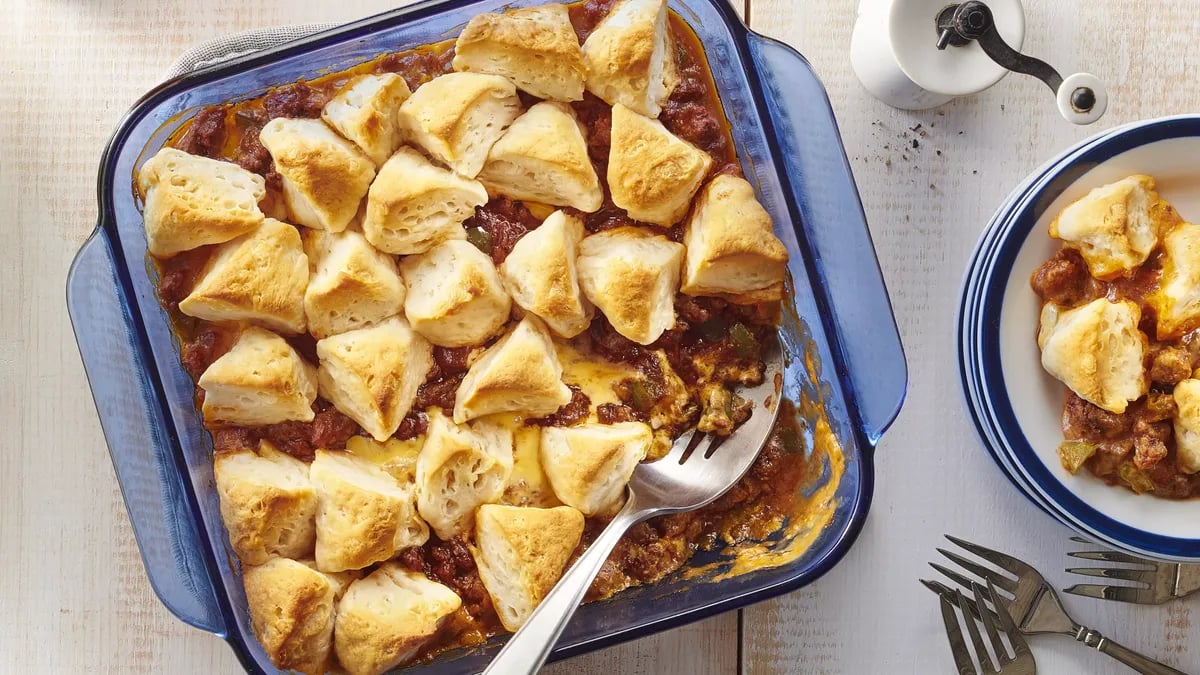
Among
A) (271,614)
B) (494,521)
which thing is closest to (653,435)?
(494,521)

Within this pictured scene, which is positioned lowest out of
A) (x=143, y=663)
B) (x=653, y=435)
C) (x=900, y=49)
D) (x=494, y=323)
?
(x=143, y=663)

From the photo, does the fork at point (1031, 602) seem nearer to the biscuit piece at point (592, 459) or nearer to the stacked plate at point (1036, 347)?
the stacked plate at point (1036, 347)

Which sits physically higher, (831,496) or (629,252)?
(629,252)

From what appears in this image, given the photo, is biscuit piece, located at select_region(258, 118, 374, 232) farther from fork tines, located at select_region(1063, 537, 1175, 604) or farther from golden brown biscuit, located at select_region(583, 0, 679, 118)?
fork tines, located at select_region(1063, 537, 1175, 604)

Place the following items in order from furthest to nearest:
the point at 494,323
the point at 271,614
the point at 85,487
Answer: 1. the point at 85,487
2. the point at 494,323
3. the point at 271,614

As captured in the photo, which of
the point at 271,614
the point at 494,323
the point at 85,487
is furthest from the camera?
the point at 85,487

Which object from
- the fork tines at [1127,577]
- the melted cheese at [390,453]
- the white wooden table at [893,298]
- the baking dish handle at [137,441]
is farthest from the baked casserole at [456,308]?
the fork tines at [1127,577]

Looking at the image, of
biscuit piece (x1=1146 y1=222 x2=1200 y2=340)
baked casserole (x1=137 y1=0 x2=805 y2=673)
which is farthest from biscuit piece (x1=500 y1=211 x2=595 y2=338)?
biscuit piece (x1=1146 y1=222 x2=1200 y2=340)

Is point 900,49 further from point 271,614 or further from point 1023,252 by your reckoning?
point 271,614
